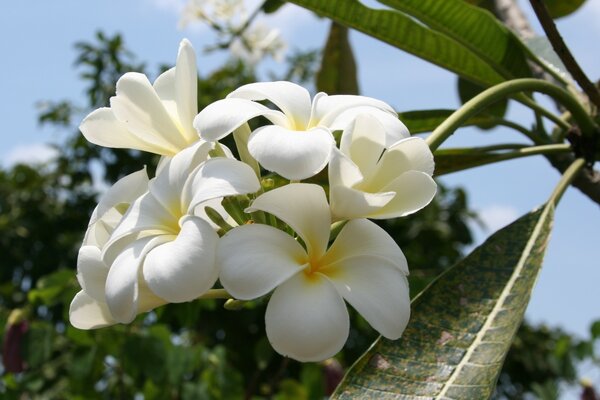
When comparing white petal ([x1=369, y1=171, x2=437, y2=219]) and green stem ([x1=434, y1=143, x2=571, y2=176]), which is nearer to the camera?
white petal ([x1=369, y1=171, x2=437, y2=219])

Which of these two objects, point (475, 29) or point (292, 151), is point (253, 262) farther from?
point (475, 29)

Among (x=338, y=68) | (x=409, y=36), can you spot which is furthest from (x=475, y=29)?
(x=338, y=68)

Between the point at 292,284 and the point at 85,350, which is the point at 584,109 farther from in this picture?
the point at 85,350

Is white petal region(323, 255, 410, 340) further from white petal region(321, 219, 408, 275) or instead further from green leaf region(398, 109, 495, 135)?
green leaf region(398, 109, 495, 135)

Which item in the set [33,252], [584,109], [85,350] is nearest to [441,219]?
[33,252]

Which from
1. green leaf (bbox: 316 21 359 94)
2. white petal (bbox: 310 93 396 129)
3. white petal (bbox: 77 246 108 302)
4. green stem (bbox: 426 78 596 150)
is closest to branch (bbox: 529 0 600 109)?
green stem (bbox: 426 78 596 150)

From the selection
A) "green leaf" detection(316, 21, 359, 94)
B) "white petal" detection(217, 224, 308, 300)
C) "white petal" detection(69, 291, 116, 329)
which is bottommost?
"green leaf" detection(316, 21, 359, 94)
